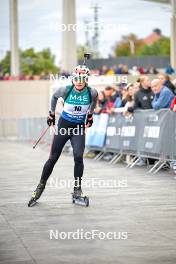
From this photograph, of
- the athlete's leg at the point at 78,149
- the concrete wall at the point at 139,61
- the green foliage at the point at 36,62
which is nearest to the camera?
the athlete's leg at the point at 78,149

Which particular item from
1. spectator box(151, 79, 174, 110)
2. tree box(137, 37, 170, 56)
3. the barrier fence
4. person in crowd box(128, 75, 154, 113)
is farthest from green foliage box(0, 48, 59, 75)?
spectator box(151, 79, 174, 110)

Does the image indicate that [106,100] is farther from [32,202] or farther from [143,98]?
[32,202]

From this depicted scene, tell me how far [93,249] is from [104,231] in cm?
117

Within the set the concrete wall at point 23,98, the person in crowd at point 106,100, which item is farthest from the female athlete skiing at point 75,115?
the concrete wall at point 23,98

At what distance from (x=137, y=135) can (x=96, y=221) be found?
27.5 feet

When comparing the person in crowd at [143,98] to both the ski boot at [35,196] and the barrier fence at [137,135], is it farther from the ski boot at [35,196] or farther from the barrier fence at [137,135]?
the ski boot at [35,196]

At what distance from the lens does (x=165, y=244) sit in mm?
8547

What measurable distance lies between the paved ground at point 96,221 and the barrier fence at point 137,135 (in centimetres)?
67

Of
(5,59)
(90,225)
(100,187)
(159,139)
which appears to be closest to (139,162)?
(159,139)

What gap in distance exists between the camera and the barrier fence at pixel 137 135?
54.4 feet

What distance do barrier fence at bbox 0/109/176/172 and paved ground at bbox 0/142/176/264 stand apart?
67 centimetres

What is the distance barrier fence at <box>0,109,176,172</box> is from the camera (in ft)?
54.4

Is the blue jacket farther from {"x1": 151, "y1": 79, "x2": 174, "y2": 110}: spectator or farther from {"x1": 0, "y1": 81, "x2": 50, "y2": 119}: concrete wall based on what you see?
{"x1": 0, "y1": 81, "x2": 50, "y2": 119}: concrete wall

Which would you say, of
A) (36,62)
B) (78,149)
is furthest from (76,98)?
(36,62)
